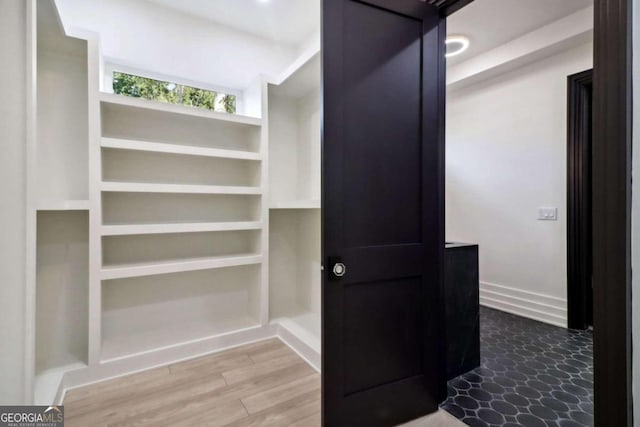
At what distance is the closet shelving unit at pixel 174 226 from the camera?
228 cm

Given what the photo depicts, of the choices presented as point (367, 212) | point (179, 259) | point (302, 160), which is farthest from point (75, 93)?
point (367, 212)

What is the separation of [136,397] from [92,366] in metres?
0.45

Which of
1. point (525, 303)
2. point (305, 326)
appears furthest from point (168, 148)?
point (525, 303)

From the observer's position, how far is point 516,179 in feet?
10.8

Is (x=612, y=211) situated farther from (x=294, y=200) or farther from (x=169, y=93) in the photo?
(x=169, y=93)

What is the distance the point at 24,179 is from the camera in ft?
4.68

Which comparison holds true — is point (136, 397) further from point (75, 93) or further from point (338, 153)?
point (75, 93)

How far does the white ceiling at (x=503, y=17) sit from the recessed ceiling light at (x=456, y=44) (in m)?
0.07

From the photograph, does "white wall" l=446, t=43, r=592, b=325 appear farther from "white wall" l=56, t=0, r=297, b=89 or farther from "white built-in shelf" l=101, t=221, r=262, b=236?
"white built-in shelf" l=101, t=221, r=262, b=236

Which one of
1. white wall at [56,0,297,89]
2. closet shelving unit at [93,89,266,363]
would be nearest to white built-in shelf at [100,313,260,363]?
closet shelving unit at [93,89,266,363]

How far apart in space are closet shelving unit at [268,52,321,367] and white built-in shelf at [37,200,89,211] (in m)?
1.40

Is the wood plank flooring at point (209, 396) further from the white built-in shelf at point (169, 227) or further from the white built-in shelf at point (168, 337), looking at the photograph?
the white built-in shelf at point (169, 227)

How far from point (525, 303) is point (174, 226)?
360cm

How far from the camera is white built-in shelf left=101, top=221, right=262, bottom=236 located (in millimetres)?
2109
